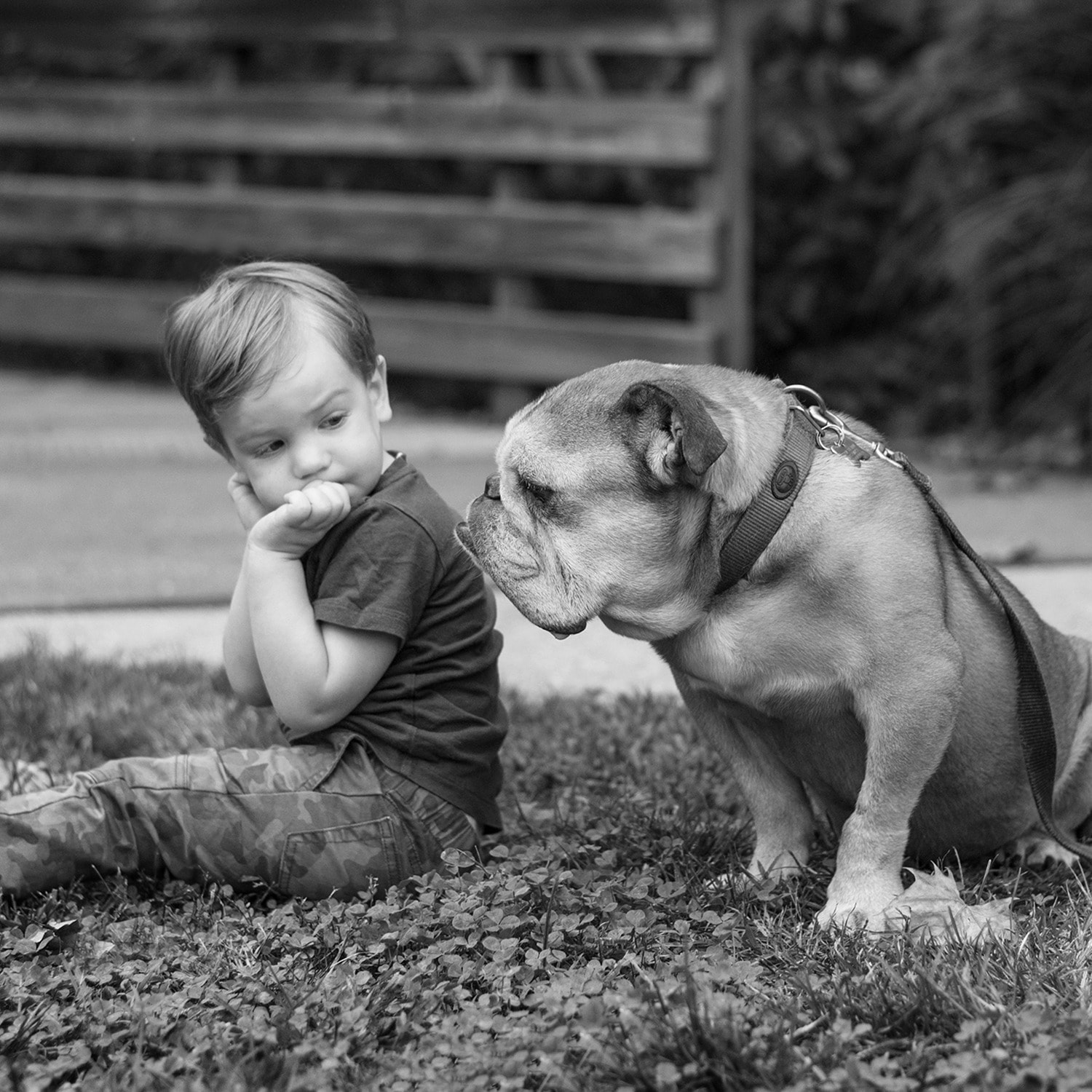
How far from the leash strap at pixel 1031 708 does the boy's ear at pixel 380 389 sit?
1.15 metres

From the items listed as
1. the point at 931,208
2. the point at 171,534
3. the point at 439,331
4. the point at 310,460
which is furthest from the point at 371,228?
the point at 310,460

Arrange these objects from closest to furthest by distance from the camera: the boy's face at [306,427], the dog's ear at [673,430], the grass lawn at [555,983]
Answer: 1. the grass lawn at [555,983]
2. the dog's ear at [673,430]
3. the boy's face at [306,427]

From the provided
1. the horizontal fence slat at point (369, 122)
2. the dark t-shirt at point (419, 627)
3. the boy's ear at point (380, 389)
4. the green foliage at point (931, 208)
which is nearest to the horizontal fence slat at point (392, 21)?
the horizontal fence slat at point (369, 122)

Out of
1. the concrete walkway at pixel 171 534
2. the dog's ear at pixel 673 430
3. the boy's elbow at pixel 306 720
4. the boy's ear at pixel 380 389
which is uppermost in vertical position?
the dog's ear at pixel 673 430

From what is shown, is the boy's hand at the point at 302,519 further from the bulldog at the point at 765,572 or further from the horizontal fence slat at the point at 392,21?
the horizontal fence slat at the point at 392,21

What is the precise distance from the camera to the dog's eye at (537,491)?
3.09 metres

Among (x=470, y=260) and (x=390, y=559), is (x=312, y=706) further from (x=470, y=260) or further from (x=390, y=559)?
(x=470, y=260)

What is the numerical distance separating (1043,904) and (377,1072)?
4.57ft

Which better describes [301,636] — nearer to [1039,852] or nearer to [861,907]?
[861,907]

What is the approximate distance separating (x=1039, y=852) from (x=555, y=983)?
129 cm

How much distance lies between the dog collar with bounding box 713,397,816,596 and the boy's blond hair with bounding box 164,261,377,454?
977mm

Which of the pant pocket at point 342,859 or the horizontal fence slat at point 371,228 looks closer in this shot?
the pant pocket at point 342,859

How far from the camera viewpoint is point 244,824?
11.0ft

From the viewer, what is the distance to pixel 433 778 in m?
3.44
